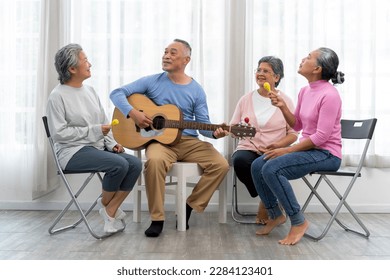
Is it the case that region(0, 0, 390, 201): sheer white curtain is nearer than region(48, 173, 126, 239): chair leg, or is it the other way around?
region(48, 173, 126, 239): chair leg

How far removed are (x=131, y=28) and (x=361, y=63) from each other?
1.78 m

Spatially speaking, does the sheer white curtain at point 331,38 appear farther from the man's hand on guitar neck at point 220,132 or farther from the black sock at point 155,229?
the black sock at point 155,229

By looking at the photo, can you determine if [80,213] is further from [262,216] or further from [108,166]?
[262,216]

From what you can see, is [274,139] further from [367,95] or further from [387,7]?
[387,7]

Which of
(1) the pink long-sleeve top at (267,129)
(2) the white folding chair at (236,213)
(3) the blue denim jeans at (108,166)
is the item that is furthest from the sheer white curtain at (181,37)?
(3) the blue denim jeans at (108,166)

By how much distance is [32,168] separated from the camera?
417 centimetres

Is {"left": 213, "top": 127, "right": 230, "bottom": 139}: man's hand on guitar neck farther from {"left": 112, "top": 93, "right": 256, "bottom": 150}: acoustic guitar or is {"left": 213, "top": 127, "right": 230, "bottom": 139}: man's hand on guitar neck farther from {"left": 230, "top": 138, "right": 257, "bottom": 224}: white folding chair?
{"left": 230, "top": 138, "right": 257, "bottom": 224}: white folding chair

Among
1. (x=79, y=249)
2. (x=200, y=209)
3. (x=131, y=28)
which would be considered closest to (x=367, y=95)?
(x=200, y=209)

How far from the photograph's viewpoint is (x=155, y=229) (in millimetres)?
3326

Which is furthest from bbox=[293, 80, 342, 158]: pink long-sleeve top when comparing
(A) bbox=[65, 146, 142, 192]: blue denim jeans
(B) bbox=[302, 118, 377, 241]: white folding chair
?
(A) bbox=[65, 146, 142, 192]: blue denim jeans

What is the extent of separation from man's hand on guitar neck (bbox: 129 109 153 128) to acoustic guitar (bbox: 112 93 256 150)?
0.04 m

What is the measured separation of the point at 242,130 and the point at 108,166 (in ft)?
2.82

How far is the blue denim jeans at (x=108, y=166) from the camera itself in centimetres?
320

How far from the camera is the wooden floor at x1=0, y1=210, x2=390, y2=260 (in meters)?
2.83
